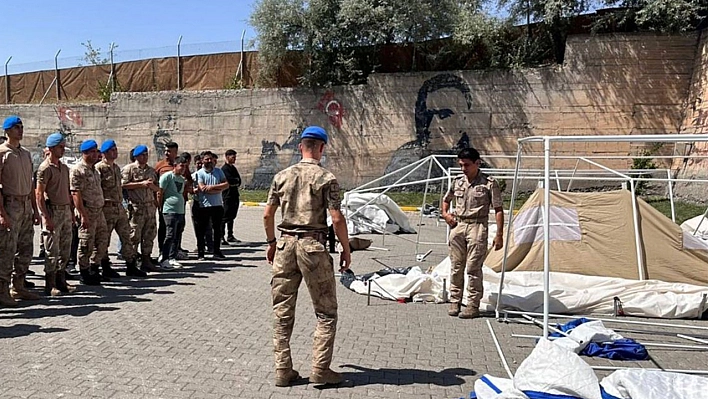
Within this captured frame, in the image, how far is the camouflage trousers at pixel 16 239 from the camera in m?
6.85

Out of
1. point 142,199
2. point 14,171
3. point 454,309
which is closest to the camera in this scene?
point 14,171

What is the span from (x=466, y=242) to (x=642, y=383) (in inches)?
120

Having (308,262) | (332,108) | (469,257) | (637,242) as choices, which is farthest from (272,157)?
(308,262)

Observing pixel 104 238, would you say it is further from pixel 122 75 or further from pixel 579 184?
pixel 122 75

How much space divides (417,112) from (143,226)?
1485cm

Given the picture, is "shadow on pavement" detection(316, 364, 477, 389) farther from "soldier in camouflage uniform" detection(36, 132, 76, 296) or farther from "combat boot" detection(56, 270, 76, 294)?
"combat boot" detection(56, 270, 76, 294)

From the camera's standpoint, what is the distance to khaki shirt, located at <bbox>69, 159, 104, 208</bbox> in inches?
313

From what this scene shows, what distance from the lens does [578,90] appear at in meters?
20.7

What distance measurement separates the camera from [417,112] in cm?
2280

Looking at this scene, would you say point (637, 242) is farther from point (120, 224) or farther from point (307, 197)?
point (120, 224)

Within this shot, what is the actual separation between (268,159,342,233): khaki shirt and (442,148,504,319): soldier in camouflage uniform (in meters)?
2.71

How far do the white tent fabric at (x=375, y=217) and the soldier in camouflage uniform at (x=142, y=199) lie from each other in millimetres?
6119

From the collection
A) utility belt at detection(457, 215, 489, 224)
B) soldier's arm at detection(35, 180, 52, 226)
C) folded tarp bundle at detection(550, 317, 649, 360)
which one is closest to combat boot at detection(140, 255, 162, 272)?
soldier's arm at detection(35, 180, 52, 226)

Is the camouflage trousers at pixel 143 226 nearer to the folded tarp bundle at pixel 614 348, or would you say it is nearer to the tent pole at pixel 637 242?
the folded tarp bundle at pixel 614 348
